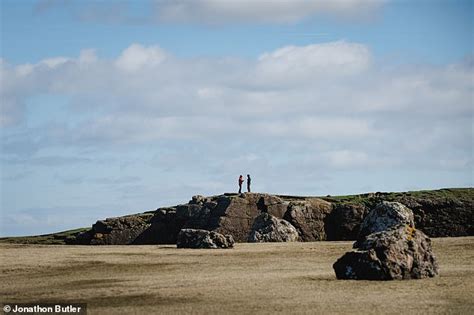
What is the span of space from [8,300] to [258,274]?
7.89 m

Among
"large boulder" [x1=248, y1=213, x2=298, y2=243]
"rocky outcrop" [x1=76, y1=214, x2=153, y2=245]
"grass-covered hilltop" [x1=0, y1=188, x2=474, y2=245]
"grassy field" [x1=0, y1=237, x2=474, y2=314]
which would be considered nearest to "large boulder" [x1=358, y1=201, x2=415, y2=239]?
"grassy field" [x1=0, y1=237, x2=474, y2=314]

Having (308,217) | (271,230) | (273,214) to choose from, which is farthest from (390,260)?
(308,217)

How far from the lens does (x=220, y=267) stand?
25219mm

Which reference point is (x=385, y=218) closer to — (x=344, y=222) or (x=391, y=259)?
(x=344, y=222)

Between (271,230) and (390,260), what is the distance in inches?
923

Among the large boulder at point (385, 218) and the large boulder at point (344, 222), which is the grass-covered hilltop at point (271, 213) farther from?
the large boulder at point (385, 218)

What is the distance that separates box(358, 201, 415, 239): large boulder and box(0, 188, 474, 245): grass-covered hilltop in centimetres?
877

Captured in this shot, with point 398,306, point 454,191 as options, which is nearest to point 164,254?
point 398,306

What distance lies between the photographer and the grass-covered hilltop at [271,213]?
45812mm

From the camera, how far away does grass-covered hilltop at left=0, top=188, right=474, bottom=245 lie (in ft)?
150

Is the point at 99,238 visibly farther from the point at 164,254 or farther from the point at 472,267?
the point at 472,267

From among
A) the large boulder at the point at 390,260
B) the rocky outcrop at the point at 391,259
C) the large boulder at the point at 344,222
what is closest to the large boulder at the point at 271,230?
the large boulder at the point at 344,222

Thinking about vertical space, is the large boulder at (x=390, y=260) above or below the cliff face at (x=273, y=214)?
below

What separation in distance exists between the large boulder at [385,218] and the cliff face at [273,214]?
8830mm
